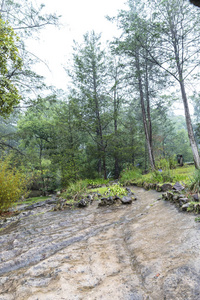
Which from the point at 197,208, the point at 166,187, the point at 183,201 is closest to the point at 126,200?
the point at 166,187

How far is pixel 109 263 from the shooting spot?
6.37 feet

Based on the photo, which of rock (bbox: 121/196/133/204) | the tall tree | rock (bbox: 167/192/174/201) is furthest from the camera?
the tall tree

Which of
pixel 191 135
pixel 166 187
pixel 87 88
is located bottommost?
pixel 166 187

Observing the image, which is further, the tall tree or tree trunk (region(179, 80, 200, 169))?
the tall tree

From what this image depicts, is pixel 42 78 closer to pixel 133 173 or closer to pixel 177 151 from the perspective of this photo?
pixel 133 173

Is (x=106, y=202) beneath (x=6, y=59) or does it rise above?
beneath

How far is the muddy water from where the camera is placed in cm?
137

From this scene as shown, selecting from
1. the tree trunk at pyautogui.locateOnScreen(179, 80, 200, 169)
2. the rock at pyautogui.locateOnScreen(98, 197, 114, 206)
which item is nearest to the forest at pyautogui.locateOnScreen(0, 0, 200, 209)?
the tree trunk at pyautogui.locateOnScreen(179, 80, 200, 169)

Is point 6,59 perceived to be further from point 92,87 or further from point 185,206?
point 92,87

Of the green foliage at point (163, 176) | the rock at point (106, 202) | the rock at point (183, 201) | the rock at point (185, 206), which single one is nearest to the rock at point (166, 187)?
the green foliage at point (163, 176)

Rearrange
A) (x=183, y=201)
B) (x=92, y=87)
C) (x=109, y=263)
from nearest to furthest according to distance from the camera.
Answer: (x=109, y=263) < (x=183, y=201) < (x=92, y=87)

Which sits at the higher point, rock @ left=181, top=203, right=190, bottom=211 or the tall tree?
the tall tree

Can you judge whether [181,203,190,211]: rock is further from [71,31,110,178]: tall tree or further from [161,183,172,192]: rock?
[71,31,110,178]: tall tree

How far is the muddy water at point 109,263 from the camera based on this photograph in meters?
1.37
